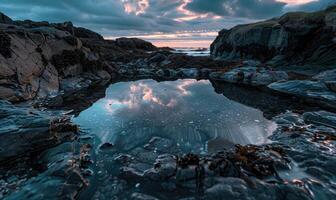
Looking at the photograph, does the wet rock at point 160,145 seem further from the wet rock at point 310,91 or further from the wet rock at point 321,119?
the wet rock at point 310,91

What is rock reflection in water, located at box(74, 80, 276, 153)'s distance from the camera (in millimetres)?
10891

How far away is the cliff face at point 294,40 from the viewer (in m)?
33.0

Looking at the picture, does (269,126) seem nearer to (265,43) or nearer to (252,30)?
(265,43)

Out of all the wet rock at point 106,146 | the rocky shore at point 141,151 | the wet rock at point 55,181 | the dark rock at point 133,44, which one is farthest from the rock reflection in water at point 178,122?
the dark rock at point 133,44

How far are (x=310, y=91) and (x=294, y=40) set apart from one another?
19.9 metres

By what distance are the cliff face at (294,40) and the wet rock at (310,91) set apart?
11592 mm

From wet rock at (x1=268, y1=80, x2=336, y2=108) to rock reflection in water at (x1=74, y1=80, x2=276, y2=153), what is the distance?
18.5 feet

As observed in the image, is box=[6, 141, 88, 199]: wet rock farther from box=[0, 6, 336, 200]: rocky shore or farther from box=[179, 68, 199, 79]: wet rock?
box=[179, 68, 199, 79]: wet rock

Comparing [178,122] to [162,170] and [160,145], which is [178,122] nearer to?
[160,145]

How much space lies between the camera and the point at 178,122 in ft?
43.9

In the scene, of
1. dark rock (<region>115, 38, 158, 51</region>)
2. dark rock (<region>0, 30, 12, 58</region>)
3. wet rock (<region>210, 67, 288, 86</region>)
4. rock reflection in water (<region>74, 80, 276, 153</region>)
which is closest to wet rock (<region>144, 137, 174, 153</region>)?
rock reflection in water (<region>74, 80, 276, 153</region>)

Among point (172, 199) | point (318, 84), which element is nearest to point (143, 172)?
point (172, 199)

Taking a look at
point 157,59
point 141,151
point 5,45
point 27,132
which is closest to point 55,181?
point 141,151

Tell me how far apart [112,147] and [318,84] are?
18.3 m
